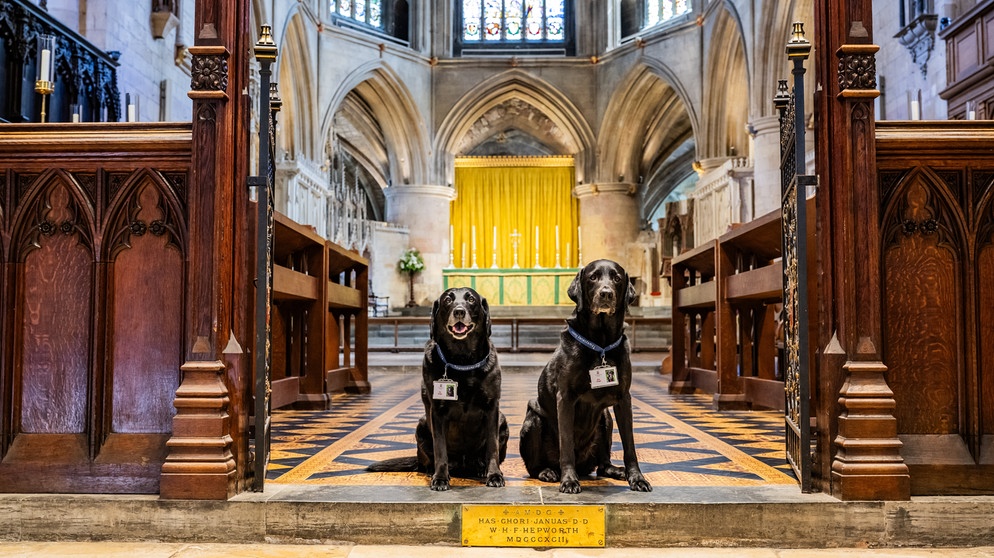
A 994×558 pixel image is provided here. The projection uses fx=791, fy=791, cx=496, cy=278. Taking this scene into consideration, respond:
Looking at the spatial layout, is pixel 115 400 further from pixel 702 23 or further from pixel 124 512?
pixel 702 23

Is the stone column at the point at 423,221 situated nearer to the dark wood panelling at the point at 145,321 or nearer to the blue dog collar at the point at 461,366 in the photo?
the dark wood panelling at the point at 145,321

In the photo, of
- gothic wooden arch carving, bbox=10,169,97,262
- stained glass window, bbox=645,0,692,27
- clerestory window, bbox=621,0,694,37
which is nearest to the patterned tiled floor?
gothic wooden arch carving, bbox=10,169,97,262

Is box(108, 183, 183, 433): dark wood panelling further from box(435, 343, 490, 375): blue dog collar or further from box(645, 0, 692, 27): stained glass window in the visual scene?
box(645, 0, 692, 27): stained glass window

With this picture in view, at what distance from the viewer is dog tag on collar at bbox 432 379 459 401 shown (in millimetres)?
2725

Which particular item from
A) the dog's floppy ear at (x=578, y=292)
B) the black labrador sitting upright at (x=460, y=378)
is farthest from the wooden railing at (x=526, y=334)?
the dog's floppy ear at (x=578, y=292)

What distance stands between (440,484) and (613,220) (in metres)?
18.7

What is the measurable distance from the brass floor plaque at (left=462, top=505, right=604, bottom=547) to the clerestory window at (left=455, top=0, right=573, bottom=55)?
2028 centimetres

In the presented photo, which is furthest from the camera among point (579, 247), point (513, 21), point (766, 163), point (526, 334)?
point (579, 247)

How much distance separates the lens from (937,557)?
2.42m

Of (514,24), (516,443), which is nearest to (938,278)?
(516,443)

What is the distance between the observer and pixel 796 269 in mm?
2885

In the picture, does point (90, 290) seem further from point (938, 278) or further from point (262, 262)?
point (938, 278)

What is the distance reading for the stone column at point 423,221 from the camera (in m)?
20.8

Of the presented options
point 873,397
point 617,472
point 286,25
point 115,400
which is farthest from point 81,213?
point 286,25
